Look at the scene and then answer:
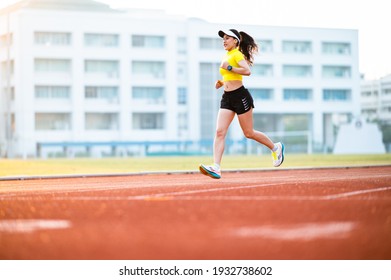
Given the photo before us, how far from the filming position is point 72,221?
4309 millimetres

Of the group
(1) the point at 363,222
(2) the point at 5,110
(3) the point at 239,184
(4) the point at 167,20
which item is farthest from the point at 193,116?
(1) the point at 363,222

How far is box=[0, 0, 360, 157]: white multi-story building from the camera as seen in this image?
43.9m

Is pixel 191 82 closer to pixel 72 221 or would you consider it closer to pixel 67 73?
pixel 67 73

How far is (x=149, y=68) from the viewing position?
47.2m

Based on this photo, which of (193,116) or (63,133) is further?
(193,116)

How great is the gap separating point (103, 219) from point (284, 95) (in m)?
46.4

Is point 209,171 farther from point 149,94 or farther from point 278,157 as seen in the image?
point 149,94

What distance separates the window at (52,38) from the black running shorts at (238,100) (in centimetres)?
3882

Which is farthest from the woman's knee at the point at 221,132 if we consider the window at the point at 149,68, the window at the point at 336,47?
the window at the point at 336,47

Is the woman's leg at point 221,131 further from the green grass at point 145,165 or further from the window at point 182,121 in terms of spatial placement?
the window at point 182,121

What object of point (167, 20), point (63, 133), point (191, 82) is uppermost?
point (167, 20)

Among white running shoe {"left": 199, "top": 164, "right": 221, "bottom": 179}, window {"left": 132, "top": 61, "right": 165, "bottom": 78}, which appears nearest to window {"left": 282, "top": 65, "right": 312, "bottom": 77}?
window {"left": 132, "top": 61, "right": 165, "bottom": 78}

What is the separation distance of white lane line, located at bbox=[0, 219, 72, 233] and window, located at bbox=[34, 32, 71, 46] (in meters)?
41.2
